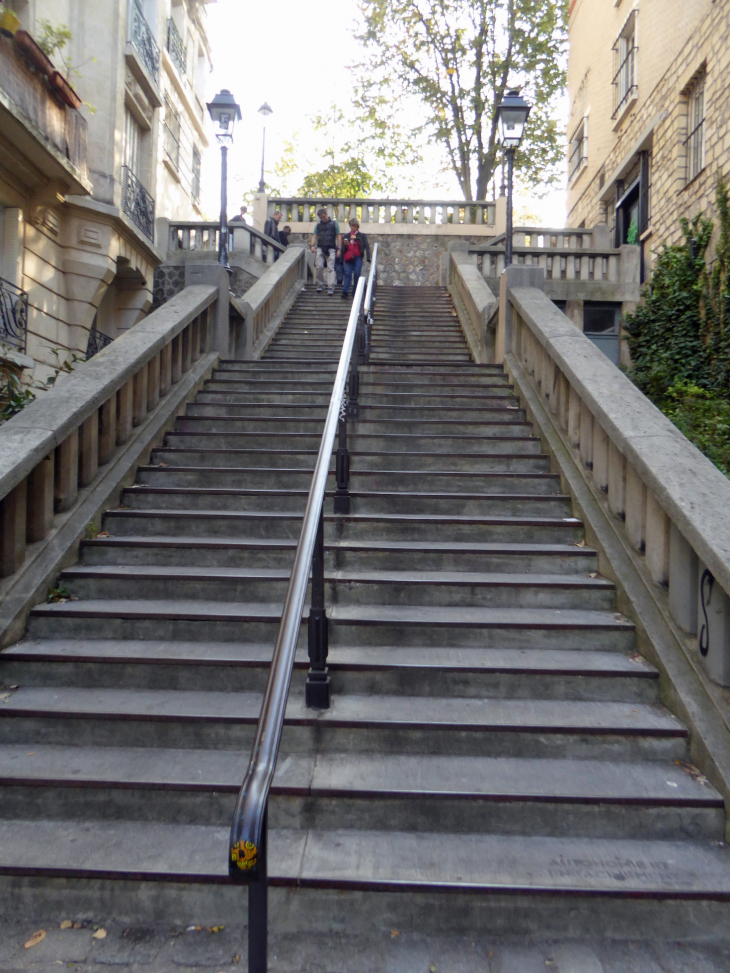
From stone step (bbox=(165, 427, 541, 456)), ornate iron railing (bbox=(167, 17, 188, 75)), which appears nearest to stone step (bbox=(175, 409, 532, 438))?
stone step (bbox=(165, 427, 541, 456))

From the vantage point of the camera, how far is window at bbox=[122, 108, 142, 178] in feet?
47.9

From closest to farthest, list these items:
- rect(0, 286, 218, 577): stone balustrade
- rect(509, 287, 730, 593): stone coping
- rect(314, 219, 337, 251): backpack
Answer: rect(509, 287, 730, 593): stone coping
rect(0, 286, 218, 577): stone balustrade
rect(314, 219, 337, 251): backpack

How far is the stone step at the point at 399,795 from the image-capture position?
267 cm

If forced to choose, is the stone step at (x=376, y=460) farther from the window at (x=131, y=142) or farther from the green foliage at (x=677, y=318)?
the window at (x=131, y=142)

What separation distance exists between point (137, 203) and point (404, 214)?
263 inches

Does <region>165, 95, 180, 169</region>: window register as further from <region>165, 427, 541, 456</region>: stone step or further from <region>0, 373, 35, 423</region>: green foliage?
<region>165, 427, 541, 456</region>: stone step

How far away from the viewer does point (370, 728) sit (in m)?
3.00

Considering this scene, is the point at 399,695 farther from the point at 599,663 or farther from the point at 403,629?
the point at 599,663

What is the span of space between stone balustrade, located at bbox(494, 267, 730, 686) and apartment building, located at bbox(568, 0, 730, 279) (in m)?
6.86

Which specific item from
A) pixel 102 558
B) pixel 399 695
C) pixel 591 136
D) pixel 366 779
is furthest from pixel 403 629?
pixel 591 136

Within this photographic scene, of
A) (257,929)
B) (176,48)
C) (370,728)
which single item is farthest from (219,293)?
(176,48)

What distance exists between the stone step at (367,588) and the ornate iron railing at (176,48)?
18.3 meters

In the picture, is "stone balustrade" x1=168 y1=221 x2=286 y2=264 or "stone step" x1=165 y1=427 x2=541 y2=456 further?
"stone balustrade" x1=168 y1=221 x2=286 y2=264

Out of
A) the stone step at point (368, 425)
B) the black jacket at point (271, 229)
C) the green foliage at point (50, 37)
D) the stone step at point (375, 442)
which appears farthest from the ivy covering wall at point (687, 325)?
the green foliage at point (50, 37)
